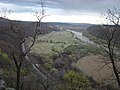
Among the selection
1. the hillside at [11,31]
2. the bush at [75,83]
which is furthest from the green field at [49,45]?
the bush at [75,83]

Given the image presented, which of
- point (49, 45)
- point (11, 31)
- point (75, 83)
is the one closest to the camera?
point (75, 83)

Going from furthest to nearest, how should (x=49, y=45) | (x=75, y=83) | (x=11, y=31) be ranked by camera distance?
(x=49, y=45), (x=11, y=31), (x=75, y=83)

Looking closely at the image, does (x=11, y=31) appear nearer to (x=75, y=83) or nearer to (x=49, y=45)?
(x=75, y=83)

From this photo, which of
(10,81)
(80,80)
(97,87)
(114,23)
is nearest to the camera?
(114,23)

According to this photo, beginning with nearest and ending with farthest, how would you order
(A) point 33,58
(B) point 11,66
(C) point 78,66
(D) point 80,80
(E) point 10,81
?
(E) point 10,81
(D) point 80,80
(B) point 11,66
(C) point 78,66
(A) point 33,58

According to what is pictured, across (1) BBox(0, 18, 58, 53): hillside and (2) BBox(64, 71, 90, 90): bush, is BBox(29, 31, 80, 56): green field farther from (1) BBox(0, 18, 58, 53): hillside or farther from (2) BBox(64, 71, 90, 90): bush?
(2) BBox(64, 71, 90, 90): bush

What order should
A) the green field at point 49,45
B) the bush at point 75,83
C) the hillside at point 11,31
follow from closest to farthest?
1. the hillside at point 11,31
2. the bush at point 75,83
3. the green field at point 49,45

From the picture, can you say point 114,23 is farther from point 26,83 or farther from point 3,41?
point 3,41

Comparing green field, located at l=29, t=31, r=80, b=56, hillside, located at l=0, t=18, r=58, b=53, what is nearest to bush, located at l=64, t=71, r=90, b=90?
hillside, located at l=0, t=18, r=58, b=53

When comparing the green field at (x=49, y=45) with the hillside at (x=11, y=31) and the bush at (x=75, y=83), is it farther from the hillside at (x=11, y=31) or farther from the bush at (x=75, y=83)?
the bush at (x=75, y=83)

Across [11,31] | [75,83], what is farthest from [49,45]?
[75,83]

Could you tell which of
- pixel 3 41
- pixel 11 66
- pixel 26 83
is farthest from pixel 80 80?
pixel 3 41
